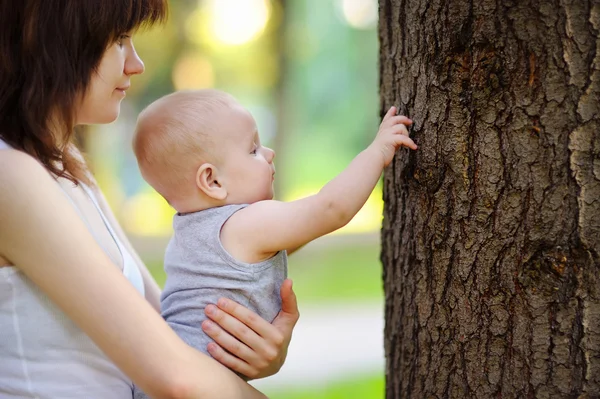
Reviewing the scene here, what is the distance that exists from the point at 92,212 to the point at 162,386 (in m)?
0.58

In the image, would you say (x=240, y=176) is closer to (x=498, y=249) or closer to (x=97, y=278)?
(x=97, y=278)

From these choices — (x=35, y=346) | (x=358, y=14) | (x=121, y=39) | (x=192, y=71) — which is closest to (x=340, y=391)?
(x=35, y=346)

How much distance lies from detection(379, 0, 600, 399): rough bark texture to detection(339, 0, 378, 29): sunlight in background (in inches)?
752

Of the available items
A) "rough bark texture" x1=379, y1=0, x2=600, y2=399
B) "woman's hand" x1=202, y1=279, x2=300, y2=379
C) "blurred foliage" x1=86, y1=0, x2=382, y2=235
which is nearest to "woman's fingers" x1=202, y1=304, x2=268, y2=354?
"woman's hand" x1=202, y1=279, x2=300, y2=379

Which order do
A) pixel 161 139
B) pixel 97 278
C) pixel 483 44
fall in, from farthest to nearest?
pixel 161 139 < pixel 483 44 < pixel 97 278

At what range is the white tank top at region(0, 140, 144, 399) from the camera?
5.06 ft

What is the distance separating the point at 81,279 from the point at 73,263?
0.04 meters

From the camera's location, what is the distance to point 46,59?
1588mm

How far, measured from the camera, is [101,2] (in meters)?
1.60

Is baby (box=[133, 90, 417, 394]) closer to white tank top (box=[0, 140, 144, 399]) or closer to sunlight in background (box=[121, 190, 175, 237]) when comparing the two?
white tank top (box=[0, 140, 144, 399])

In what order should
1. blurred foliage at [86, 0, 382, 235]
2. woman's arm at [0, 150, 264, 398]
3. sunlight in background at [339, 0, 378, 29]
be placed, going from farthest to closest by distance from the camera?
sunlight in background at [339, 0, 378, 29] < blurred foliage at [86, 0, 382, 235] < woman's arm at [0, 150, 264, 398]

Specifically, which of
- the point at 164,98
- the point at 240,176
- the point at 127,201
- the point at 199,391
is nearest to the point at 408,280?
the point at 240,176

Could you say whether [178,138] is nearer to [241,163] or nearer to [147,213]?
[241,163]

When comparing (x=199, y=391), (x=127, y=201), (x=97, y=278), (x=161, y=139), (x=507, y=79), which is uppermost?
(x=507, y=79)
